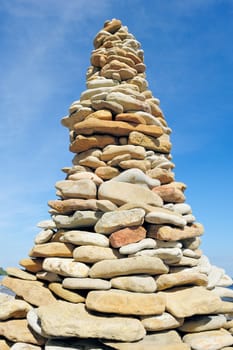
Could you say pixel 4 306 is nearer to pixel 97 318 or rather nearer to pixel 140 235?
pixel 97 318

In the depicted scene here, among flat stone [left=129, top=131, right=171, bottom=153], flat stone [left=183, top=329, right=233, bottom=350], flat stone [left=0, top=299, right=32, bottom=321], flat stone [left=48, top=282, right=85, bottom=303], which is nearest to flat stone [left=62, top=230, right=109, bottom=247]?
flat stone [left=48, top=282, right=85, bottom=303]

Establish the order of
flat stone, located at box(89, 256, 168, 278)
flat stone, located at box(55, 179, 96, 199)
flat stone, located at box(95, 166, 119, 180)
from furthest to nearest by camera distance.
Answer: flat stone, located at box(95, 166, 119, 180) < flat stone, located at box(55, 179, 96, 199) < flat stone, located at box(89, 256, 168, 278)

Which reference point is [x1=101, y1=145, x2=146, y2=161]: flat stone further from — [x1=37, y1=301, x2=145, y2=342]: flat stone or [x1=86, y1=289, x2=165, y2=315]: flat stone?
[x1=37, y1=301, x2=145, y2=342]: flat stone

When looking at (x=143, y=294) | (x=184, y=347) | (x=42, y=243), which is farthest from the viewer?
(x=42, y=243)

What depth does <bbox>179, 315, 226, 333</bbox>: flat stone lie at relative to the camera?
4.09 m

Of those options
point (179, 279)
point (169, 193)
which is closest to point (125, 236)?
point (179, 279)

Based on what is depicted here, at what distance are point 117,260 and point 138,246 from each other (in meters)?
0.33

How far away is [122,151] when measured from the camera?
5262 millimetres

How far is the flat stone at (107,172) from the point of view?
5.21m

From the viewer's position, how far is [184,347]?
143 inches

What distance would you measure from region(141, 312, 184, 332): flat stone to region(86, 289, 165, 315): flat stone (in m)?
0.08

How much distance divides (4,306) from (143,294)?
6.30 feet

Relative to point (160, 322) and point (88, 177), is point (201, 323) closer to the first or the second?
point (160, 322)

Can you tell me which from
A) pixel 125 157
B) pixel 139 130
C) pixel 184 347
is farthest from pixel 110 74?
pixel 184 347
